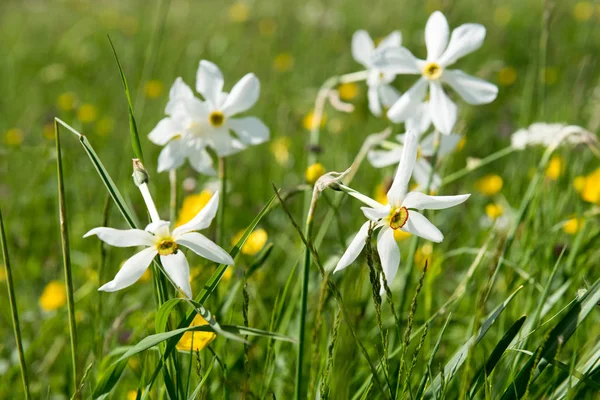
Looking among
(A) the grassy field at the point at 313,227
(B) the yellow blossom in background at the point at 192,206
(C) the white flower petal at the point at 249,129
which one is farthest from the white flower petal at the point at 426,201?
(B) the yellow blossom in background at the point at 192,206

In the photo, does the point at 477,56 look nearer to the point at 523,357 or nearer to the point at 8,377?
the point at 523,357

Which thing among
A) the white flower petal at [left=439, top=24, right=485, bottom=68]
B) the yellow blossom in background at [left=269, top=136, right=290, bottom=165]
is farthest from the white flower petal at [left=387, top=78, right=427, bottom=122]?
the yellow blossom in background at [left=269, top=136, right=290, bottom=165]

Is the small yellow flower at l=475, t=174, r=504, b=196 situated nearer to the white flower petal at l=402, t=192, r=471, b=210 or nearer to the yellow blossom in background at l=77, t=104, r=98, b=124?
the white flower petal at l=402, t=192, r=471, b=210

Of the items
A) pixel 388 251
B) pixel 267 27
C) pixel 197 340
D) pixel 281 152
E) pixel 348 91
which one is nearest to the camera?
pixel 388 251

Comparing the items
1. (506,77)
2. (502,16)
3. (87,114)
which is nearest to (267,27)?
(502,16)

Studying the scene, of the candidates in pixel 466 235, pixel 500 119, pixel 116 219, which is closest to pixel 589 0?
pixel 500 119

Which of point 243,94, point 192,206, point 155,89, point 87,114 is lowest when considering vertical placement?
point 87,114

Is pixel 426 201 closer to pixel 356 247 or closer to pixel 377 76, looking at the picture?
pixel 356 247
